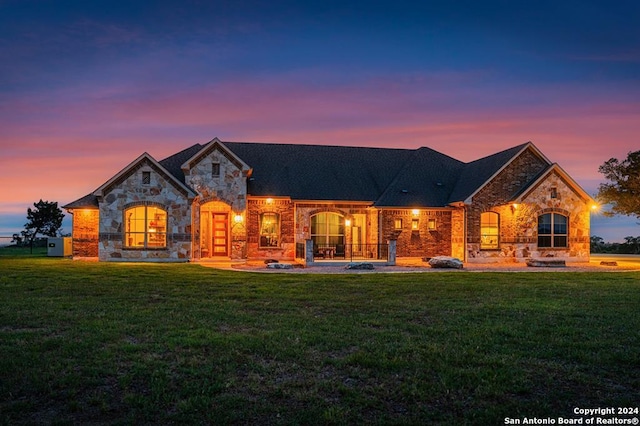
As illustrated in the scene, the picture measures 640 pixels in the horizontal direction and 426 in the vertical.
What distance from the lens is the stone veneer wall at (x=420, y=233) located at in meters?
27.4

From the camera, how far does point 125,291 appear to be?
42.9 feet

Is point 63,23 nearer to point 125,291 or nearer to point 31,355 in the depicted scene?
point 125,291

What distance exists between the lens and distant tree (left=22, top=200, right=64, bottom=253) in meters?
39.5

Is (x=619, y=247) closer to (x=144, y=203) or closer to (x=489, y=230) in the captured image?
(x=489, y=230)

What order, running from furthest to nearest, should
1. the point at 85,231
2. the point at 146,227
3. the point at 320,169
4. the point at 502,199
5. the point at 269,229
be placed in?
the point at 320,169
the point at 269,229
the point at 502,199
the point at 85,231
the point at 146,227

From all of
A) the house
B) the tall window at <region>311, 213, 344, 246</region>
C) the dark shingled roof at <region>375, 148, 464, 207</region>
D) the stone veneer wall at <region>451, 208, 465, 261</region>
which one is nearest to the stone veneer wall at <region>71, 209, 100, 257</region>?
the house

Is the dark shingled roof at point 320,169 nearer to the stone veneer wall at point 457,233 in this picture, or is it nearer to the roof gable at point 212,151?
the roof gable at point 212,151

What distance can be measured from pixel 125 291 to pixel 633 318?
38.9 ft

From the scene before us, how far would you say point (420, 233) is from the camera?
91.0ft

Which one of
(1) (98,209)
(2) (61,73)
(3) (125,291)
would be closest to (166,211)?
(1) (98,209)

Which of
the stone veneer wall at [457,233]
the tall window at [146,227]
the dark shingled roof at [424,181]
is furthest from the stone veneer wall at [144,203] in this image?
the stone veneer wall at [457,233]

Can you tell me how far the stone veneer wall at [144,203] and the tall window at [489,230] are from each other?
51.3 ft

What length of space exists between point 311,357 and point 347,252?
20.9m

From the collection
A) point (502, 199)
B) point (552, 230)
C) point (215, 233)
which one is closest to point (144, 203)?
point (215, 233)
